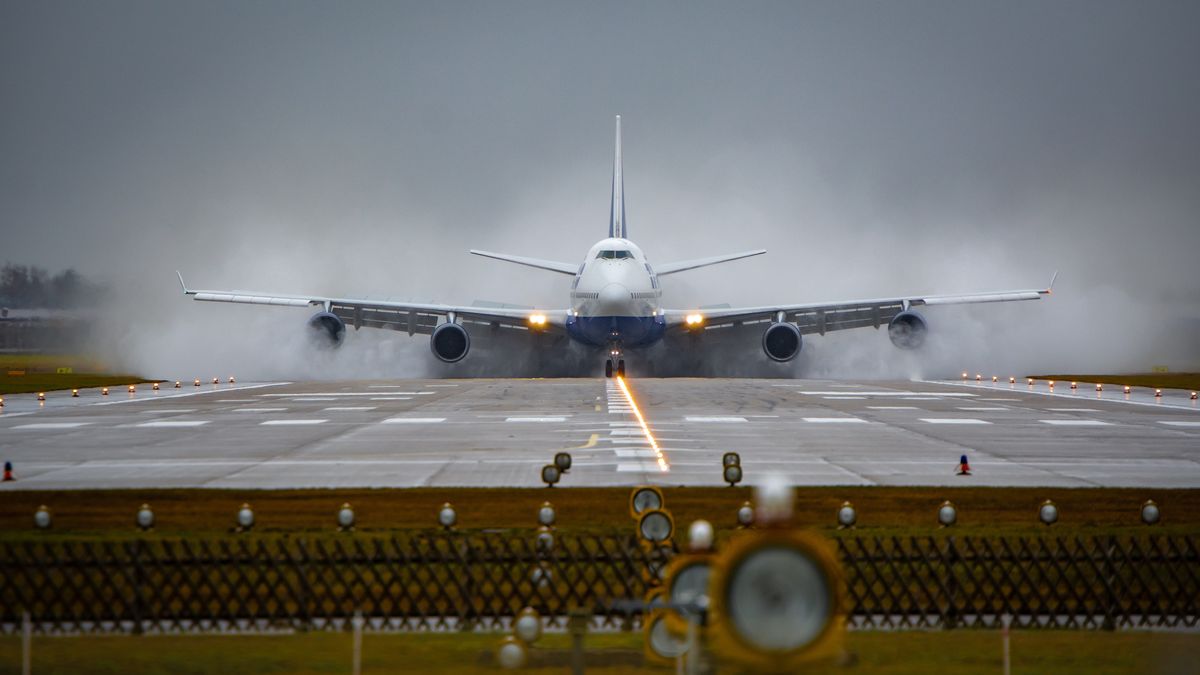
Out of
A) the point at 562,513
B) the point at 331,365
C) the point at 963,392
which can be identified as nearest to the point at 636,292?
the point at 963,392

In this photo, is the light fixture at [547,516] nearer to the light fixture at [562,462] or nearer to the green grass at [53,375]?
the light fixture at [562,462]

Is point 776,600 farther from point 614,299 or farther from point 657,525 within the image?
point 614,299

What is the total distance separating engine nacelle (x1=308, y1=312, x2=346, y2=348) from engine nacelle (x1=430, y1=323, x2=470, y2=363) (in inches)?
183

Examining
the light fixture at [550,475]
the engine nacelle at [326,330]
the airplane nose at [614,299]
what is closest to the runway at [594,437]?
the light fixture at [550,475]

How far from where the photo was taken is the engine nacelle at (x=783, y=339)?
71312 mm

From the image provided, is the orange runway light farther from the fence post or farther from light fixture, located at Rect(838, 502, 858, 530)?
the fence post

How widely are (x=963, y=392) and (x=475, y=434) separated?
1198 inches

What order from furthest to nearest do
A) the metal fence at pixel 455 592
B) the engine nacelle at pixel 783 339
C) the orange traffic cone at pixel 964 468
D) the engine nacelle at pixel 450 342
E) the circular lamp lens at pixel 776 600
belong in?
the engine nacelle at pixel 783 339 < the engine nacelle at pixel 450 342 < the orange traffic cone at pixel 964 468 < the metal fence at pixel 455 592 < the circular lamp lens at pixel 776 600

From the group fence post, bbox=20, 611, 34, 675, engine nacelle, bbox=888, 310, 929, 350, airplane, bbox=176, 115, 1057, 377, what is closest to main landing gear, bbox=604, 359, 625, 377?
airplane, bbox=176, 115, 1057, 377

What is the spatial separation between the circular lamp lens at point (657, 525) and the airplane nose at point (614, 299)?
167ft

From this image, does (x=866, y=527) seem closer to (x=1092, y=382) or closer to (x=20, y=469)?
(x=20, y=469)

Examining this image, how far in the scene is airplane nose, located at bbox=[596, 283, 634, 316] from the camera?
215 feet

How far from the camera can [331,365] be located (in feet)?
272

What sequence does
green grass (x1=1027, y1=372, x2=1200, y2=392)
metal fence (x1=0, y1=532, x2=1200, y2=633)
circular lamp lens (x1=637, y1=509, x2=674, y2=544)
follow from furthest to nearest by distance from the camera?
green grass (x1=1027, y1=372, x2=1200, y2=392)
metal fence (x1=0, y1=532, x2=1200, y2=633)
circular lamp lens (x1=637, y1=509, x2=674, y2=544)
